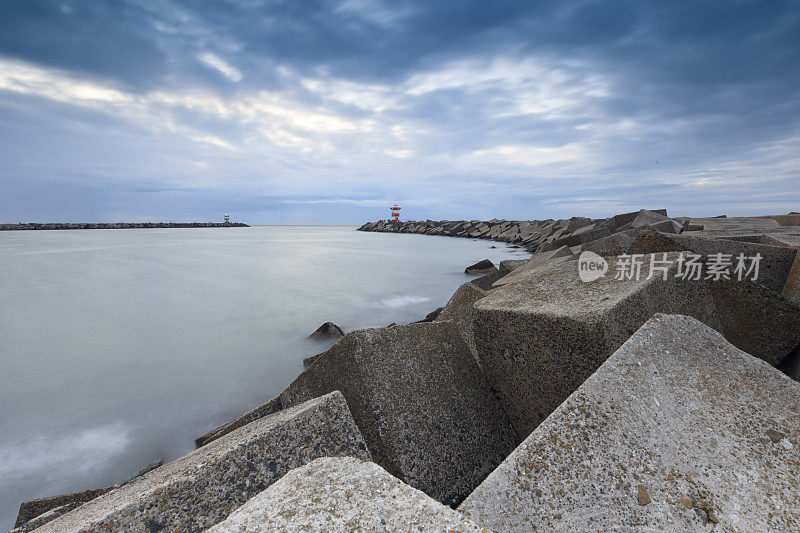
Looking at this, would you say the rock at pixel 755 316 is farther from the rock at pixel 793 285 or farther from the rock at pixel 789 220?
the rock at pixel 789 220

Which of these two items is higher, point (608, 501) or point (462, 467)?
point (608, 501)

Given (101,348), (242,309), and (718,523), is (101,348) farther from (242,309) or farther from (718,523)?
(718,523)

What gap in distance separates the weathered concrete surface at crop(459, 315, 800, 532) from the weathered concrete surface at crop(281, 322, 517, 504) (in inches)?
28.6

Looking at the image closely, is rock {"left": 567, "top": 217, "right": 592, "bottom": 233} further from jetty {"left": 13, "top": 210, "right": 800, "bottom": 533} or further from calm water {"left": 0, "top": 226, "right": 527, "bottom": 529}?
jetty {"left": 13, "top": 210, "right": 800, "bottom": 533}

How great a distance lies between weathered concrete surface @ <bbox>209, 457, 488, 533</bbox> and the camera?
780 mm

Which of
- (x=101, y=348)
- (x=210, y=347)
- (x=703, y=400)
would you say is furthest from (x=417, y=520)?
(x=101, y=348)

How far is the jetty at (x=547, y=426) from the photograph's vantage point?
917mm

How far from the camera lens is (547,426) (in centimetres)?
107

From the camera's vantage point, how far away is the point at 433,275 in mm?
10109

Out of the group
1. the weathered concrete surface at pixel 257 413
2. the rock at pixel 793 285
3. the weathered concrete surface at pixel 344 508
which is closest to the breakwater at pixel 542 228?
the rock at pixel 793 285

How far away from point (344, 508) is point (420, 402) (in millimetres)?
992

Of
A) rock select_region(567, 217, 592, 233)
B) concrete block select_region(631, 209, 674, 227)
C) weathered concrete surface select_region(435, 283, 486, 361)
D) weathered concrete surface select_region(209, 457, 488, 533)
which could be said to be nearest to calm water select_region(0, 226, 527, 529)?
weathered concrete surface select_region(435, 283, 486, 361)

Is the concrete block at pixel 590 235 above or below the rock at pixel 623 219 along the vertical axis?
below

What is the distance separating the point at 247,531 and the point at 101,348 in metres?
4.99
